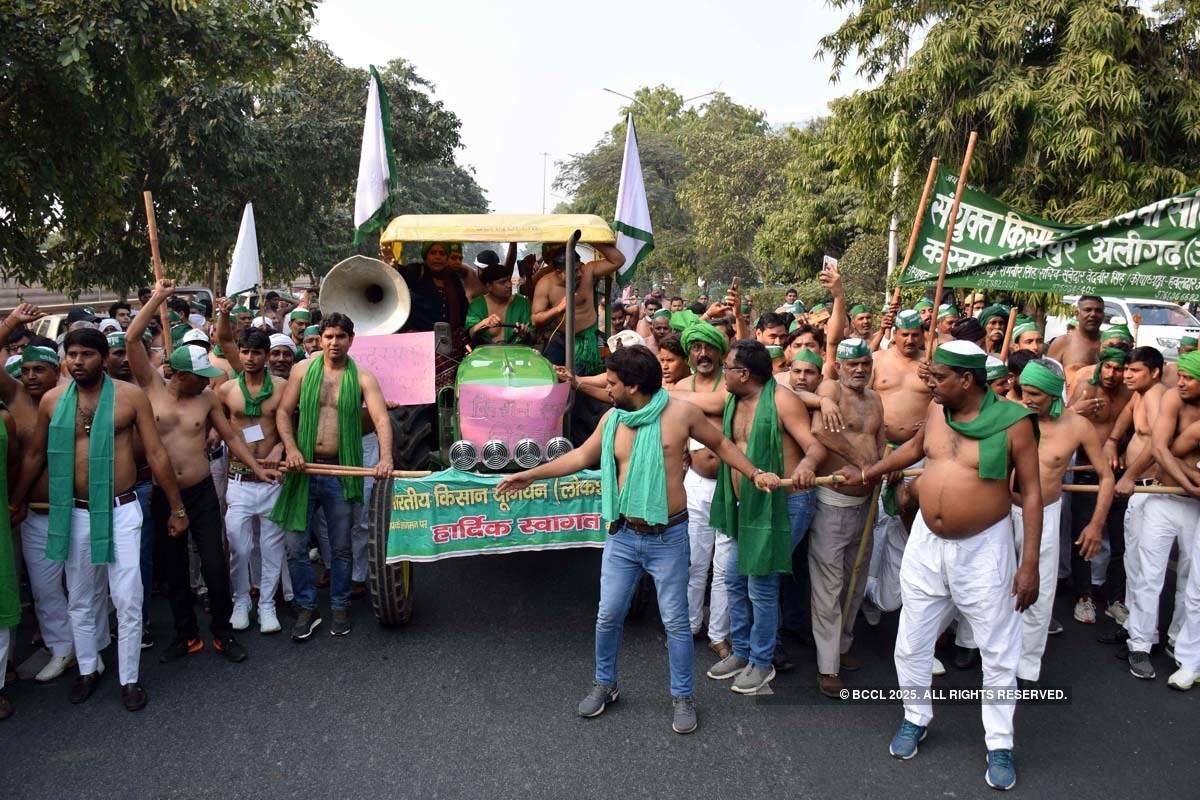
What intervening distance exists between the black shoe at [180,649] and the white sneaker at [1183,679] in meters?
5.43

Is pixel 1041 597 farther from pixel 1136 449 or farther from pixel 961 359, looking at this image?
pixel 961 359

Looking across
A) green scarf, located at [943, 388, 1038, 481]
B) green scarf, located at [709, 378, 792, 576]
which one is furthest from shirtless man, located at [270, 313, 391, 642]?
green scarf, located at [943, 388, 1038, 481]

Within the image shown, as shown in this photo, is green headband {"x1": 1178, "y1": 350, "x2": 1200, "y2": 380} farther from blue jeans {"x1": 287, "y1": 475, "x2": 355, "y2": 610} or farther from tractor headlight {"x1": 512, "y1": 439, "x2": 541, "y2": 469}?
blue jeans {"x1": 287, "y1": 475, "x2": 355, "y2": 610}

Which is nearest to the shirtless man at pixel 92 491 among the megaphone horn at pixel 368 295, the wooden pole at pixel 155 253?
the wooden pole at pixel 155 253

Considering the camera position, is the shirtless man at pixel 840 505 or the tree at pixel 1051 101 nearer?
the shirtless man at pixel 840 505

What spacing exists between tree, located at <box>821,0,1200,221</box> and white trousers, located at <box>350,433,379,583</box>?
387 inches

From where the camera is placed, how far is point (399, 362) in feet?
20.1

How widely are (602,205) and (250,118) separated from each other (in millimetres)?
27551

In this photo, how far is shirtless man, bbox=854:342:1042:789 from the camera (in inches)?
152

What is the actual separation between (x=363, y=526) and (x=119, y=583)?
1.55 m

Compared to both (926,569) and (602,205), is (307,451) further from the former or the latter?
(602,205)

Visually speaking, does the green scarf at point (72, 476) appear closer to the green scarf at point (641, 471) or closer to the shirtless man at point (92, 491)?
the shirtless man at point (92, 491)

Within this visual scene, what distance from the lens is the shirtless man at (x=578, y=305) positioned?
718cm

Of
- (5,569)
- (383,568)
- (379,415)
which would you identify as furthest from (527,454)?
(5,569)
